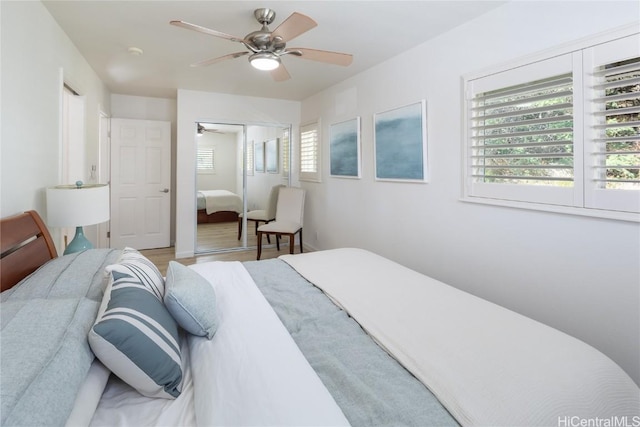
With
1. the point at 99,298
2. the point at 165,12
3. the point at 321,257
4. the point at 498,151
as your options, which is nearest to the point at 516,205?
the point at 498,151

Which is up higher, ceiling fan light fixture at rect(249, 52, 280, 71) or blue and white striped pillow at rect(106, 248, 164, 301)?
ceiling fan light fixture at rect(249, 52, 280, 71)

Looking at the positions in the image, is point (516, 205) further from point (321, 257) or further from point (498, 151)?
point (321, 257)

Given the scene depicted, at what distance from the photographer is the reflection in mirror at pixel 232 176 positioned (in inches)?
188

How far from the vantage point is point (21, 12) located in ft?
6.34

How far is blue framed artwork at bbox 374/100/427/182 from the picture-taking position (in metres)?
2.85

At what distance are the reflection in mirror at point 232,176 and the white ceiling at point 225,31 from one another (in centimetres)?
107

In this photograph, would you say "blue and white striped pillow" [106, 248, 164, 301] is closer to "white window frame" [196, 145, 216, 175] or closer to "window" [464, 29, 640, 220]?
"window" [464, 29, 640, 220]

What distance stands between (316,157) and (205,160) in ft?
5.42

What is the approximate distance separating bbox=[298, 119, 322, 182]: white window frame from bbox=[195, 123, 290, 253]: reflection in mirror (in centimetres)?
30

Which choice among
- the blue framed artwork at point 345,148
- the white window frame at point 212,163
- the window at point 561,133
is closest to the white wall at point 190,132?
the white window frame at point 212,163

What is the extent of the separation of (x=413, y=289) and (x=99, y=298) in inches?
56.6

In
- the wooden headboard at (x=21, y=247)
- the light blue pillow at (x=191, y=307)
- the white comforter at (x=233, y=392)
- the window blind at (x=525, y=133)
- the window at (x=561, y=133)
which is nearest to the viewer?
the white comforter at (x=233, y=392)
